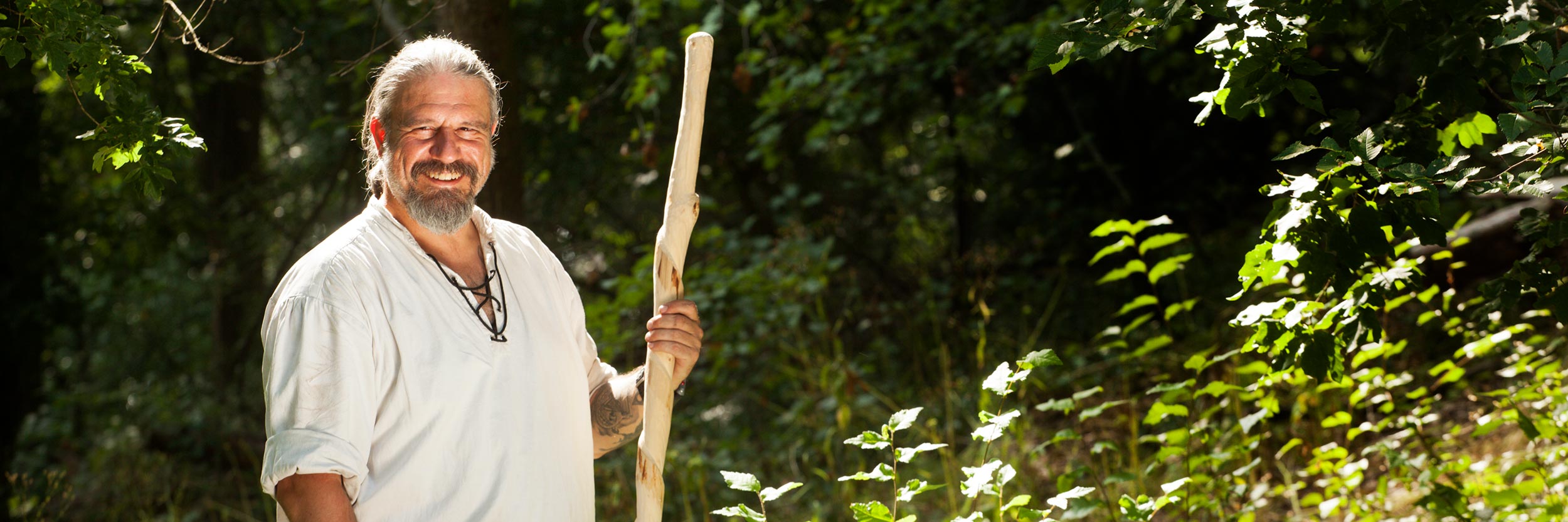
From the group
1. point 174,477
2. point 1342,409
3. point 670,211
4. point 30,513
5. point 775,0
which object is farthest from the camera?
point 174,477

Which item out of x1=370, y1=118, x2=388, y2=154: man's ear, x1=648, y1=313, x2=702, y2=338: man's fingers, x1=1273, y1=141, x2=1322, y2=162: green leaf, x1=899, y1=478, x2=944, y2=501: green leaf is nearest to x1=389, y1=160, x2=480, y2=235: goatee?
x1=370, y1=118, x2=388, y2=154: man's ear

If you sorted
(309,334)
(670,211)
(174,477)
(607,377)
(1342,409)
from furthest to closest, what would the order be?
(174,477) → (1342,409) → (607,377) → (670,211) → (309,334)

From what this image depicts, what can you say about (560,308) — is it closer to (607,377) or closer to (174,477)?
(607,377)

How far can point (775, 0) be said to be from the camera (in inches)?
243

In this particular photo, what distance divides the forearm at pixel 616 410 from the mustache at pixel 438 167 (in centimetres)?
56

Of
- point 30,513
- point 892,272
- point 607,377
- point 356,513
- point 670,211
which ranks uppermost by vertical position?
point 670,211

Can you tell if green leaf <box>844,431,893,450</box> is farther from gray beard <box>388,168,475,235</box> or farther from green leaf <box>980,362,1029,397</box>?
gray beard <box>388,168,475,235</box>

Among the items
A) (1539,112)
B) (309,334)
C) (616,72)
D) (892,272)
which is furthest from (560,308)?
(892,272)

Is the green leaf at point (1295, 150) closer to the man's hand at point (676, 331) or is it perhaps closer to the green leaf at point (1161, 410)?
the green leaf at point (1161, 410)

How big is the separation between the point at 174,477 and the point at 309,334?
561cm

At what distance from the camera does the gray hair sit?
2.15 metres

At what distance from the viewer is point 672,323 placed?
7.26ft

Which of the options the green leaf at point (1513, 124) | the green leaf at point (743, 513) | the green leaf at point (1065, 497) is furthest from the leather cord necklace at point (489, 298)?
the green leaf at point (1513, 124)

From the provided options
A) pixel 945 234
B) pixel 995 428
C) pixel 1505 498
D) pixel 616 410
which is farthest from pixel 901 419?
pixel 945 234
